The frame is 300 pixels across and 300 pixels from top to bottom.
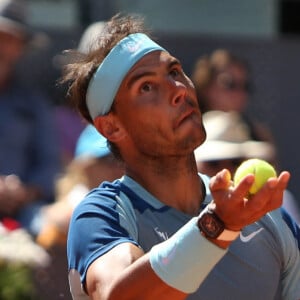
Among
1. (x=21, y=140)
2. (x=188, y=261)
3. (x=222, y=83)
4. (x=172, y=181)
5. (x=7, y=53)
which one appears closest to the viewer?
(x=188, y=261)

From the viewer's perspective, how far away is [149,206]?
357 cm

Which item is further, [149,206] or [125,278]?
[149,206]

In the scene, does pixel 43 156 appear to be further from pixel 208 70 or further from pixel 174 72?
pixel 174 72

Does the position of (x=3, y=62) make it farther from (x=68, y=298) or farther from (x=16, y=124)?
(x=68, y=298)

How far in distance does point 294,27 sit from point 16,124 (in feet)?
13.0

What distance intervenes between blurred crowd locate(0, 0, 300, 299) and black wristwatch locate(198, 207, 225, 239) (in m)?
2.57

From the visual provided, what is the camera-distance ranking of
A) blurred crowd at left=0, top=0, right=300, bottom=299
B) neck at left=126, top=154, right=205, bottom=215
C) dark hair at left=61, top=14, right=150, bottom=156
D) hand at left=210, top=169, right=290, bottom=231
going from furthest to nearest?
blurred crowd at left=0, top=0, right=300, bottom=299 < dark hair at left=61, top=14, right=150, bottom=156 < neck at left=126, top=154, right=205, bottom=215 < hand at left=210, top=169, right=290, bottom=231

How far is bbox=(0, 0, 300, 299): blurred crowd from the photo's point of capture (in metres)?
6.05

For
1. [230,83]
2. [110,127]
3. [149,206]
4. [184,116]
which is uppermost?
[184,116]

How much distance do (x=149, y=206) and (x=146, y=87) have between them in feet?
1.16

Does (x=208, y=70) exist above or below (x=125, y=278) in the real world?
below

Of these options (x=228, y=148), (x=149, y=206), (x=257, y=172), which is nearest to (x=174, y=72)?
(x=149, y=206)

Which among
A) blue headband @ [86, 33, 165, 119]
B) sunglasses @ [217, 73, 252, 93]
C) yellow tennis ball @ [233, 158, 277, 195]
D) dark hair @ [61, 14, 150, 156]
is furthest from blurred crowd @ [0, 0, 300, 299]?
yellow tennis ball @ [233, 158, 277, 195]

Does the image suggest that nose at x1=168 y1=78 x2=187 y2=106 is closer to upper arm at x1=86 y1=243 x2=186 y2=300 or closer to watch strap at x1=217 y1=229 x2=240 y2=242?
upper arm at x1=86 y1=243 x2=186 y2=300
